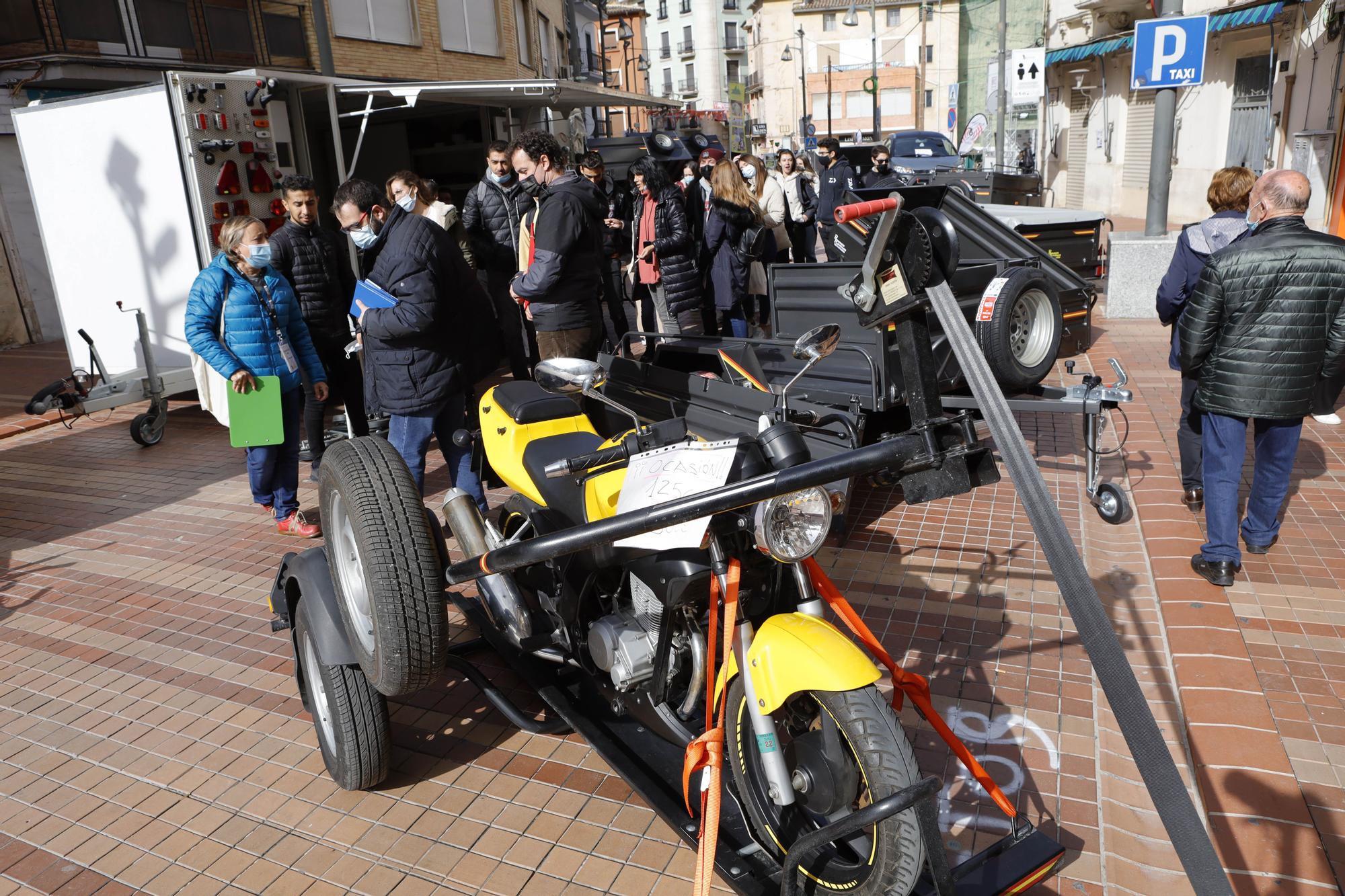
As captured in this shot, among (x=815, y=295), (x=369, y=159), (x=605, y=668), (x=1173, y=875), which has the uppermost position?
(x=369, y=159)

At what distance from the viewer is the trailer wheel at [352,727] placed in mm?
2988

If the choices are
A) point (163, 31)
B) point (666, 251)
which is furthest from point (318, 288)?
point (163, 31)

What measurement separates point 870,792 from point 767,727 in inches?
10.6

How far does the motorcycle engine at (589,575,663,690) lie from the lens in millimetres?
2633

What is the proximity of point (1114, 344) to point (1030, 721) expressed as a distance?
657 cm

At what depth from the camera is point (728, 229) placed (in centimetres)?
806

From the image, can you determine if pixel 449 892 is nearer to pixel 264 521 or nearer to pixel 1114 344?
pixel 264 521

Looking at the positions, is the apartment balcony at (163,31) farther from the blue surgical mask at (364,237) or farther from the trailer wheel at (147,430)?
the blue surgical mask at (364,237)

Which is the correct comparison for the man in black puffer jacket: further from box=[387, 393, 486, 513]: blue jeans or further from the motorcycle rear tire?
box=[387, 393, 486, 513]: blue jeans

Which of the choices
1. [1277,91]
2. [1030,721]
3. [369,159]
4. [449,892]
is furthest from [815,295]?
[1277,91]

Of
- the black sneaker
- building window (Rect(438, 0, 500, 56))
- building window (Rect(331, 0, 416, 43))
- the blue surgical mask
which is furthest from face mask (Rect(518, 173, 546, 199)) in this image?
building window (Rect(438, 0, 500, 56))

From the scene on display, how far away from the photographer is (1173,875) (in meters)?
2.62

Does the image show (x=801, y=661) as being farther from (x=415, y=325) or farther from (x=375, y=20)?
(x=375, y=20)

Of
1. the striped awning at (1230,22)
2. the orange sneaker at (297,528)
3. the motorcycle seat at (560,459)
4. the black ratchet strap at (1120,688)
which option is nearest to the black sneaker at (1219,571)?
the motorcycle seat at (560,459)
